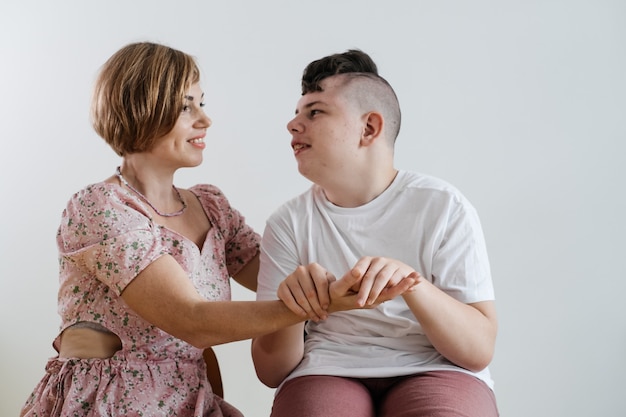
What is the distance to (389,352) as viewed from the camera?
1482 millimetres

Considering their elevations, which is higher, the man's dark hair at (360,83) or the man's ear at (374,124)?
the man's dark hair at (360,83)

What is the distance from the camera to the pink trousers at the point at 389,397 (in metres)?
1.34

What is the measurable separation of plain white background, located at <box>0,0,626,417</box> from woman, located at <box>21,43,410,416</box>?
597 millimetres

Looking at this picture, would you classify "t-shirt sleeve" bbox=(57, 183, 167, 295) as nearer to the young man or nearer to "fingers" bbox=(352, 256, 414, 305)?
the young man

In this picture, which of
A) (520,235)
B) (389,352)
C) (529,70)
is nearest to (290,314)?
(389,352)

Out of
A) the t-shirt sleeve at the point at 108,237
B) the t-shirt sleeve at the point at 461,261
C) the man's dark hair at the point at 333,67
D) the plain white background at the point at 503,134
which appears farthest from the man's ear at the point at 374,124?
the plain white background at the point at 503,134

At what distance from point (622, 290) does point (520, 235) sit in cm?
31

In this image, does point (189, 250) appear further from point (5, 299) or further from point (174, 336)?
point (5, 299)

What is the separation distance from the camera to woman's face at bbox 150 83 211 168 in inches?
63.4

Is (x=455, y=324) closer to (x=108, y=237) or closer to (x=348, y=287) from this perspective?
(x=348, y=287)

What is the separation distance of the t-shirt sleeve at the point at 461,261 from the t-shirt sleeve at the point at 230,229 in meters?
0.50

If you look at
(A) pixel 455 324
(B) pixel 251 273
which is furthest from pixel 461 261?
(B) pixel 251 273

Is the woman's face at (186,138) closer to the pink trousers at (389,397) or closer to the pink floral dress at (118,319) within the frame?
the pink floral dress at (118,319)

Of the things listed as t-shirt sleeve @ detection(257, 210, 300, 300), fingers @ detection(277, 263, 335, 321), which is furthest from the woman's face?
fingers @ detection(277, 263, 335, 321)
